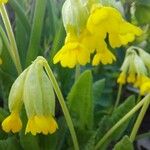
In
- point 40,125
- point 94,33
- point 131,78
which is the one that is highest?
point 94,33

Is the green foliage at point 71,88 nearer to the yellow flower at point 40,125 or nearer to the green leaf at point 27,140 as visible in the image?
the green leaf at point 27,140

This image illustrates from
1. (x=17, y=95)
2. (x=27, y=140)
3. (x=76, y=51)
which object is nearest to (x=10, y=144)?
(x=27, y=140)

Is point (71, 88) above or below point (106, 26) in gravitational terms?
below

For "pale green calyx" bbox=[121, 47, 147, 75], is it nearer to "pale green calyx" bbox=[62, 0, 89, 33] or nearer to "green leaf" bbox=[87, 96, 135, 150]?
"green leaf" bbox=[87, 96, 135, 150]

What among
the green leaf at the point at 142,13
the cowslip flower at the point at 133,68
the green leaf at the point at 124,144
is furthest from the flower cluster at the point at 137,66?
the green leaf at the point at 124,144

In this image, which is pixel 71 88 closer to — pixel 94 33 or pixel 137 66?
pixel 137 66

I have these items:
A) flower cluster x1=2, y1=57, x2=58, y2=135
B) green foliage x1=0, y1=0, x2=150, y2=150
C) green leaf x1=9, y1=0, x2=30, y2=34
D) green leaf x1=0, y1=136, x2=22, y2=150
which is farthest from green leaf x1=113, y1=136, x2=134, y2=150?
green leaf x1=9, y1=0, x2=30, y2=34
